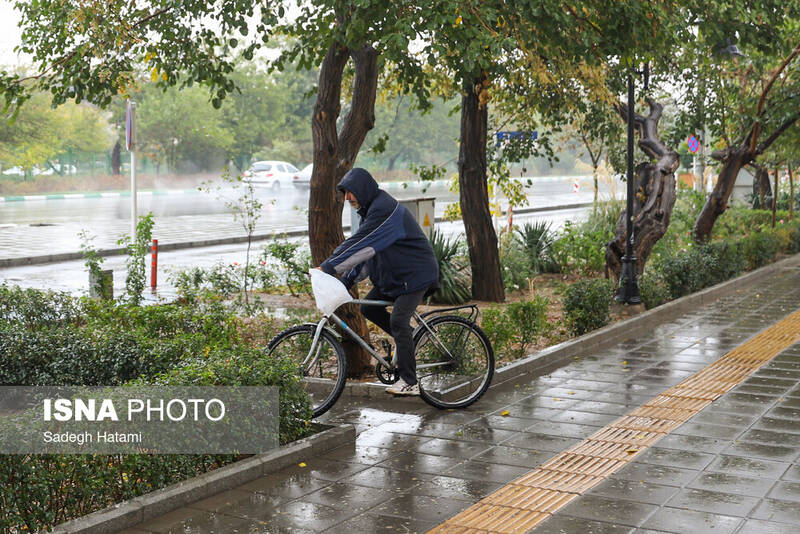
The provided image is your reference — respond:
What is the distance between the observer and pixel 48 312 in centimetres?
877

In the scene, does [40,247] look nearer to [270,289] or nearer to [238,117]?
[270,289]

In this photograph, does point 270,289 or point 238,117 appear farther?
point 238,117

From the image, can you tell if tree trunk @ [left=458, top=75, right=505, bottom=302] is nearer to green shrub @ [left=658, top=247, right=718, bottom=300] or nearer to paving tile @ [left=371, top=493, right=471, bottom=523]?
green shrub @ [left=658, top=247, right=718, bottom=300]

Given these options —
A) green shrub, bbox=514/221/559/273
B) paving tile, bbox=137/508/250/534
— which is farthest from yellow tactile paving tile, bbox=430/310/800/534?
green shrub, bbox=514/221/559/273

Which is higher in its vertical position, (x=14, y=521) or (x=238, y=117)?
(x=238, y=117)

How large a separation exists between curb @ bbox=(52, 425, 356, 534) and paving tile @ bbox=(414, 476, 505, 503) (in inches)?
33.1

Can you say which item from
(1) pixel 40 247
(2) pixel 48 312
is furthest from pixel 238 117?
(2) pixel 48 312

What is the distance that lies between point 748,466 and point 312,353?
119 inches

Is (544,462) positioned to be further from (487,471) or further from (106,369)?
(106,369)

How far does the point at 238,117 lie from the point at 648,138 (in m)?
49.3

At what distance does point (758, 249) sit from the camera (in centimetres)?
1778

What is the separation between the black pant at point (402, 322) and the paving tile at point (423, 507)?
181 cm

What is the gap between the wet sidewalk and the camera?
15.8ft

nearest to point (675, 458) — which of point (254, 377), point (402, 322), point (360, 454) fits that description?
point (360, 454)
